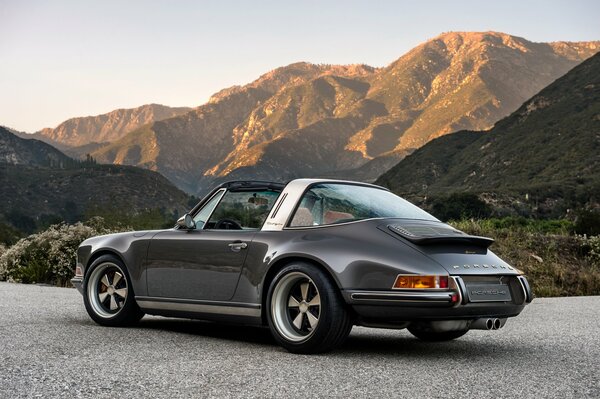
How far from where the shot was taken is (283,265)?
617 centimetres

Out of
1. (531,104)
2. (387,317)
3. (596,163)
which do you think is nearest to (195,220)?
(387,317)

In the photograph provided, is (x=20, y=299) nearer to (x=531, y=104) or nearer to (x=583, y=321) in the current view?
(x=583, y=321)

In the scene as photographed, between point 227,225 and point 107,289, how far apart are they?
164 cm

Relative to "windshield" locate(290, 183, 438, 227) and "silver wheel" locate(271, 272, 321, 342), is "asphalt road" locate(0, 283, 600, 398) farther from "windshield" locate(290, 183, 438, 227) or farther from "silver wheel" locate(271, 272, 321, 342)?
"windshield" locate(290, 183, 438, 227)

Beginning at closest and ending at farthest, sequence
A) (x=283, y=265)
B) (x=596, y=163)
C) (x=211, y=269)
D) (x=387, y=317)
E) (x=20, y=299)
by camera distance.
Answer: (x=387, y=317)
(x=283, y=265)
(x=211, y=269)
(x=20, y=299)
(x=596, y=163)

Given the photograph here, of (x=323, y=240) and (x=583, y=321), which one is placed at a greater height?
(x=323, y=240)

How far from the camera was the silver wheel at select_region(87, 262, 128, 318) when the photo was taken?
25.1 feet

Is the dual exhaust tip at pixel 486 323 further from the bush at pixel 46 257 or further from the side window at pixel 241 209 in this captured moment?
the bush at pixel 46 257

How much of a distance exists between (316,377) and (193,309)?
6.97 feet

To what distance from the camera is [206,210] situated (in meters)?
7.31

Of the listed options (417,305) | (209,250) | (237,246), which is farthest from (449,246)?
(209,250)

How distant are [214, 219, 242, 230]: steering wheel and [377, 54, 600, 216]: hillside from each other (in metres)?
65.5

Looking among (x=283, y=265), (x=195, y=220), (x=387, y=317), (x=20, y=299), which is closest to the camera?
(x=387, y=317)

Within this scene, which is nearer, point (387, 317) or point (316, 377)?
point (316, 377)
